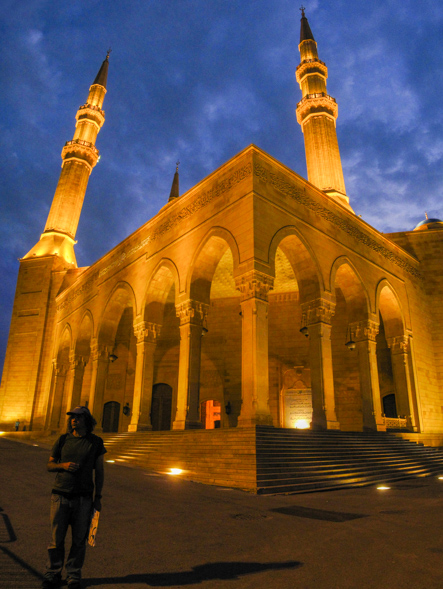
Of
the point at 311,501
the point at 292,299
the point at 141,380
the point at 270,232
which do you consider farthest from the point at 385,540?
the point at 292,299

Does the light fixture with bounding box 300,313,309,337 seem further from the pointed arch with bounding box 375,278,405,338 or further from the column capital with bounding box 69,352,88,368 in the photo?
the column capital with bounding box 69,352,88,368

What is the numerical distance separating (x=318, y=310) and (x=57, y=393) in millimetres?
14049

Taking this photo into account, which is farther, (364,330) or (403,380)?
(403,380)

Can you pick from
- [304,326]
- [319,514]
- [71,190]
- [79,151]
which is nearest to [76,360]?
[304,326]

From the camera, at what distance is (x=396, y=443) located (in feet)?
36.0

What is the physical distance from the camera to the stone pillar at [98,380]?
1446cm

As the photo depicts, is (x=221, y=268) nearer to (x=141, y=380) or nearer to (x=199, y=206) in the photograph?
(x=199, y=206)

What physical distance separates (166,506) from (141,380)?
8271 millimetres

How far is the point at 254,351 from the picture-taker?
867cm

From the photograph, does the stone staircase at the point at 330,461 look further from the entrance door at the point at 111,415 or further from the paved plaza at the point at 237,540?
the entrance door at the point at 111,415

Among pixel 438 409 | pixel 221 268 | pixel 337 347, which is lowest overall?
pixel 438 409

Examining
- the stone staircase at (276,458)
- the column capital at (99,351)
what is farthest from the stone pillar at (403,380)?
the column capital at (99,351)

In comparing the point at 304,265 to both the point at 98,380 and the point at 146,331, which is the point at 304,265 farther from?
the point at 98,380

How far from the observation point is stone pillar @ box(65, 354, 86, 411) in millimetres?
16888
